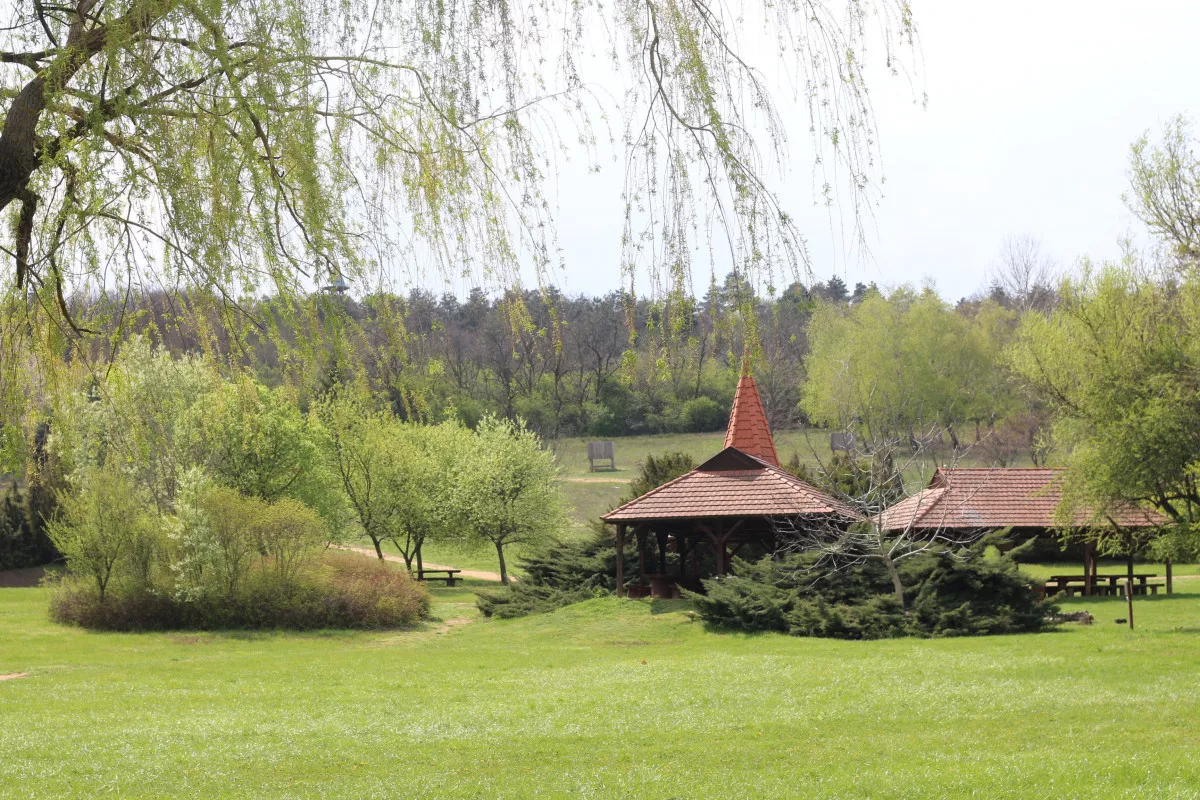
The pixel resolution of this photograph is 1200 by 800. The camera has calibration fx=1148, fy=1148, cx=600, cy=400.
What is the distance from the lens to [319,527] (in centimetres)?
2873

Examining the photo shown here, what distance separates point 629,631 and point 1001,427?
41727mm

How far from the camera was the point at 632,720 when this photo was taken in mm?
13047

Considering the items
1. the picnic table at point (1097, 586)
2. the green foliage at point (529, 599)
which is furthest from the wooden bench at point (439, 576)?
the picnic table at point (1097, 586)

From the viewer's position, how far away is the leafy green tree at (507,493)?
40656mm

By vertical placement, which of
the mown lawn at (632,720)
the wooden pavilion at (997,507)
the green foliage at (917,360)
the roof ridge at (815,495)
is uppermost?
the green foliage at (917,360)

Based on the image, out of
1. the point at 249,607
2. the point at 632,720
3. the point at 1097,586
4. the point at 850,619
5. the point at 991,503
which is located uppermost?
the point at 991,503

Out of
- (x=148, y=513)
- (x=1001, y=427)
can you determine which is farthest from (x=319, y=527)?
(x=1001, y=427)

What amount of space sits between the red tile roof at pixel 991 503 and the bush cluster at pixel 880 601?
4901 millimetres

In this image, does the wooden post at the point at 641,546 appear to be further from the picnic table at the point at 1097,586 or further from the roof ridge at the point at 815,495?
the picnic table at the point at 1097,586

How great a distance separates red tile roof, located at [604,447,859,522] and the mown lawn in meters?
3.99

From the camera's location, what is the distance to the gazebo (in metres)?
25.7

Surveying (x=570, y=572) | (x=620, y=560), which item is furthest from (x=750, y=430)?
(x=570, y=572)

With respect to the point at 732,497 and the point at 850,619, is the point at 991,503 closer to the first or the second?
the point at 732,497

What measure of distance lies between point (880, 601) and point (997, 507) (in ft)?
35.2
